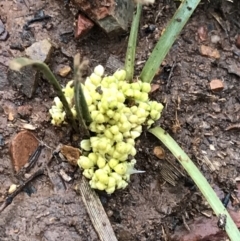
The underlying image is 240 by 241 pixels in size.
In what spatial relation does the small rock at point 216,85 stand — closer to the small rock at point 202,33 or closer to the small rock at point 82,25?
the small rock at point 202,33

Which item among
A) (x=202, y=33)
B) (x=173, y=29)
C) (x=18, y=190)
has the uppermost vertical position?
(x=173, y=29)

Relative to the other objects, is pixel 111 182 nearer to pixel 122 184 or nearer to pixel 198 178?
pixel 122 184

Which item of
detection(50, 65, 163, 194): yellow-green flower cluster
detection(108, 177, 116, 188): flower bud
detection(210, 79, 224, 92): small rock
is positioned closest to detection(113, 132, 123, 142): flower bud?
detection(50, 65, 163, 194): yellow-green flower cluster

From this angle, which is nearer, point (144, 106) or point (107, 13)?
point (144, 106)

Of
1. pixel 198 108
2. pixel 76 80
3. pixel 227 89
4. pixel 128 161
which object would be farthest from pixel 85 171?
pixel 227 89

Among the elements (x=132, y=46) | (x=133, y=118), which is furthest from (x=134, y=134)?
(x=132, y=46)

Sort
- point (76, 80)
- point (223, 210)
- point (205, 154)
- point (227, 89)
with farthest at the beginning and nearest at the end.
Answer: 1. point (227, 89)
2. point (205, 154)
3. point (223, 210)
4. point (76, 80)

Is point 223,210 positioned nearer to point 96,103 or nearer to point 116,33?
point 96,103
